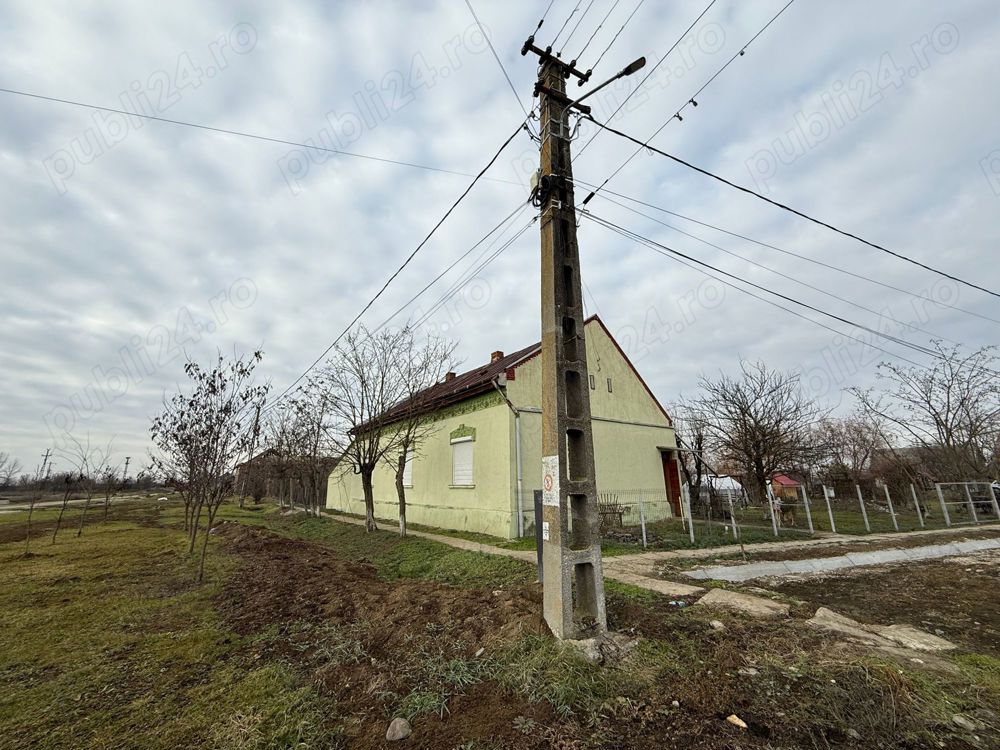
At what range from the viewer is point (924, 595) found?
21.7 feet

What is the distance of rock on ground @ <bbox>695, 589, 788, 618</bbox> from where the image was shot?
17.5ft

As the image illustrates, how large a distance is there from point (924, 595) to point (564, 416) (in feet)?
22.4

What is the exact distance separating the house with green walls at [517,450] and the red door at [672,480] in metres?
0.04

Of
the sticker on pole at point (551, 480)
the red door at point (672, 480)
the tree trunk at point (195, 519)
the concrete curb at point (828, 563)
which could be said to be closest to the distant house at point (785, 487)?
the red door at point (672, 480)

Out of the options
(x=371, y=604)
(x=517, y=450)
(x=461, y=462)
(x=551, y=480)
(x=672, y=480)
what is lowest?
(x=371, y=604)

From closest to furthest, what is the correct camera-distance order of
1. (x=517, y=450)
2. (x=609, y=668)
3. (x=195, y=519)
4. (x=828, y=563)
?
(x=609, y=668)
(x=828, y=563)
(x=195, y=519)
(x=517, y=450)

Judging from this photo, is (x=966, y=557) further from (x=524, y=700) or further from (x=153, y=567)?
(x=153, y=567)

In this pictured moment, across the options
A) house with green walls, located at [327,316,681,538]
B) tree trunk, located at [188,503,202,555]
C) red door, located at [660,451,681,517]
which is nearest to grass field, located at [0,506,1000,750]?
tree trunk, located at [188,503,202,555]

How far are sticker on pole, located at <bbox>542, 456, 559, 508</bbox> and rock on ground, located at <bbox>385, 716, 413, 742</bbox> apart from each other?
7.74 feet

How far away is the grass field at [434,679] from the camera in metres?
3.11

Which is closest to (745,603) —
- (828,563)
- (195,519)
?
(828,563)

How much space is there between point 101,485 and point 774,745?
30.7 m

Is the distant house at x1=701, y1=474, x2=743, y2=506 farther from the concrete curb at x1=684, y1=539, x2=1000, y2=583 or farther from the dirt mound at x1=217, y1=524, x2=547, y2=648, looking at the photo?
the dirt mound at x1=217, y1=524, x2=547, y2=648

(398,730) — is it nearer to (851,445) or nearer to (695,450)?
(695,450)
